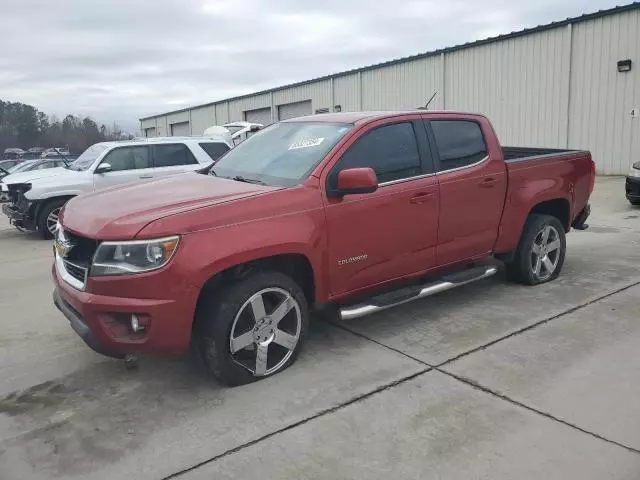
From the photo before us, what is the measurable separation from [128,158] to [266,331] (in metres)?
8.02

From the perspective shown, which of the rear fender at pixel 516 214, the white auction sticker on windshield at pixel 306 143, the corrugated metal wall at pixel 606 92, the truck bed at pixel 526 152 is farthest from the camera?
the corrugated metal wall at pixel 606 92

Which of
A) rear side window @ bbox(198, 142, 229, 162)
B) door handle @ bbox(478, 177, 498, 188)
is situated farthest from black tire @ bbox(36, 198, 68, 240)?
door handle @ bbox(478, 177, 498, 188)

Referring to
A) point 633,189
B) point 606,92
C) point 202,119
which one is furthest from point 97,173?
point 202,119

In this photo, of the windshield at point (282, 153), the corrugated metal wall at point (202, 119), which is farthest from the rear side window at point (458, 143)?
the corrugated metal wall at point (202, 119)

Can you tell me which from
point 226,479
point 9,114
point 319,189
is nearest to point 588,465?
point 226,479

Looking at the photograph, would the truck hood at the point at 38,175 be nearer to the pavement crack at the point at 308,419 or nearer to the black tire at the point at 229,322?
the black tire at the point at 229,322

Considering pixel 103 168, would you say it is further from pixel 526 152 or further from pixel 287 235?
pixel 287 235

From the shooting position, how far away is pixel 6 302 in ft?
20.0

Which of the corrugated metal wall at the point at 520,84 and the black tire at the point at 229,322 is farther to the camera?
the corrugated metal wall at the point at 520,84

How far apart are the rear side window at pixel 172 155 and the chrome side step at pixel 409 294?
7375 millimetres

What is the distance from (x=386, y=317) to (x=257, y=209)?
1.91 meters

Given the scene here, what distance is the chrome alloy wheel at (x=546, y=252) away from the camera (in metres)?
5.86

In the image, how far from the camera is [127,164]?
10.8 m

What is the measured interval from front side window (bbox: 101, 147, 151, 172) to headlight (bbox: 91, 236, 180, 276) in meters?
7.83
